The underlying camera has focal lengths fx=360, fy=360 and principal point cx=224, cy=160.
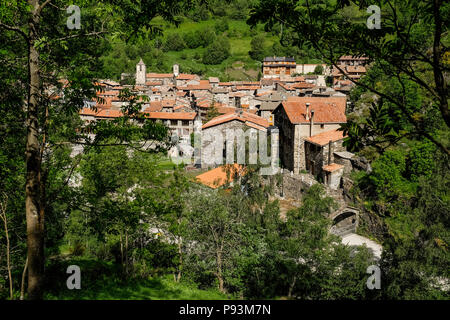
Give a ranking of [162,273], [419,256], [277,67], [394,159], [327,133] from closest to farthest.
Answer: [419,256] → [162,273] → [394,159] → [327,133] → [277,67]

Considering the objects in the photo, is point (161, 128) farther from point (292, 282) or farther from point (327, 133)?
point (327, 133)

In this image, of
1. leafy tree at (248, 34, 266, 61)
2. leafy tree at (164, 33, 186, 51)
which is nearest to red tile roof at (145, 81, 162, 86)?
leafy tree at (248, 34, 266, 61)

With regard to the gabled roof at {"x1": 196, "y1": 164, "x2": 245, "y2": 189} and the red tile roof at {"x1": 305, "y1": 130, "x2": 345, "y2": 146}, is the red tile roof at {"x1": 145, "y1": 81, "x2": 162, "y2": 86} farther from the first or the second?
the gabled roof at {"x1": 196, "y1": 164, "x2": 245, "y2": 189}

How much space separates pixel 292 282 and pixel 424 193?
1032 cm

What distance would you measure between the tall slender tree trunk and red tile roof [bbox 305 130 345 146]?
24.9 m

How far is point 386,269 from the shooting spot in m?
13.9

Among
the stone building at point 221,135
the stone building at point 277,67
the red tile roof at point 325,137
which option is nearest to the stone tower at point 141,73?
the stone building at point 277,67

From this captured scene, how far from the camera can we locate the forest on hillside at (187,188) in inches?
187

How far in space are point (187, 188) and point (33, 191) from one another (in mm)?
11591

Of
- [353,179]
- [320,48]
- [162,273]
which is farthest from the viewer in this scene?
[353,179]

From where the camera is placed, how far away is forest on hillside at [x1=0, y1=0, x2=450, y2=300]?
4746 millimetres

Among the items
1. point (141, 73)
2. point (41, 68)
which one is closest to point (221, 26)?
point (141, 73)

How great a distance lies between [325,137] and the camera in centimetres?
2964

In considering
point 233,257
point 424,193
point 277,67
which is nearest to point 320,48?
point 233,257
